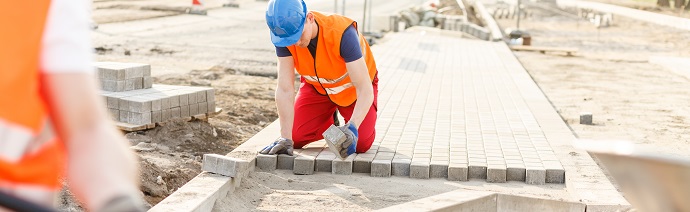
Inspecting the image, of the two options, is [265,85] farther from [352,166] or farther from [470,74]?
[352,166]

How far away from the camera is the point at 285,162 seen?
6.56 meters

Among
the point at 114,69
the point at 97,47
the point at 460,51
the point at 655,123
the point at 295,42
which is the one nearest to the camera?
the point at 295,42

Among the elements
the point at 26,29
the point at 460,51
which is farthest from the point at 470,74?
the point at 26,29

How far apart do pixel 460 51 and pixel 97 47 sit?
5758 mm

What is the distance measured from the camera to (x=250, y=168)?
20.9 feet

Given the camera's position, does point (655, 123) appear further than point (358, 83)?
Yes

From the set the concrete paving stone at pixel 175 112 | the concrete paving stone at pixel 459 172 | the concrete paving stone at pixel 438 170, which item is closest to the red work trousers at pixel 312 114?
the concrete paving stone at pixel 438 170

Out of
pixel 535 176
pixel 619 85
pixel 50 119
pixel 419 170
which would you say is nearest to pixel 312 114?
pixel 419 170

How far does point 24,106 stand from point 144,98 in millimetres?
6235

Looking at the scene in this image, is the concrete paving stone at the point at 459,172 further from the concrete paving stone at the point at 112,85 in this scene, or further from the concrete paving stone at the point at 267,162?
the concrete paving stone at the point at 112,85

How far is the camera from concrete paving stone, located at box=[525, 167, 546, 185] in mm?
6234

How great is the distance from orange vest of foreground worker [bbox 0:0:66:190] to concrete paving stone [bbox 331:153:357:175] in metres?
4.98

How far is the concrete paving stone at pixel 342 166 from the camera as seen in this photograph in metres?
6.41

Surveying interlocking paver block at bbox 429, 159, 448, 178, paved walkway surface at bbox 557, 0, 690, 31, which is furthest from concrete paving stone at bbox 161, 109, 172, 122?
paved walkway surface at bbox 557, 0, 690, 31
